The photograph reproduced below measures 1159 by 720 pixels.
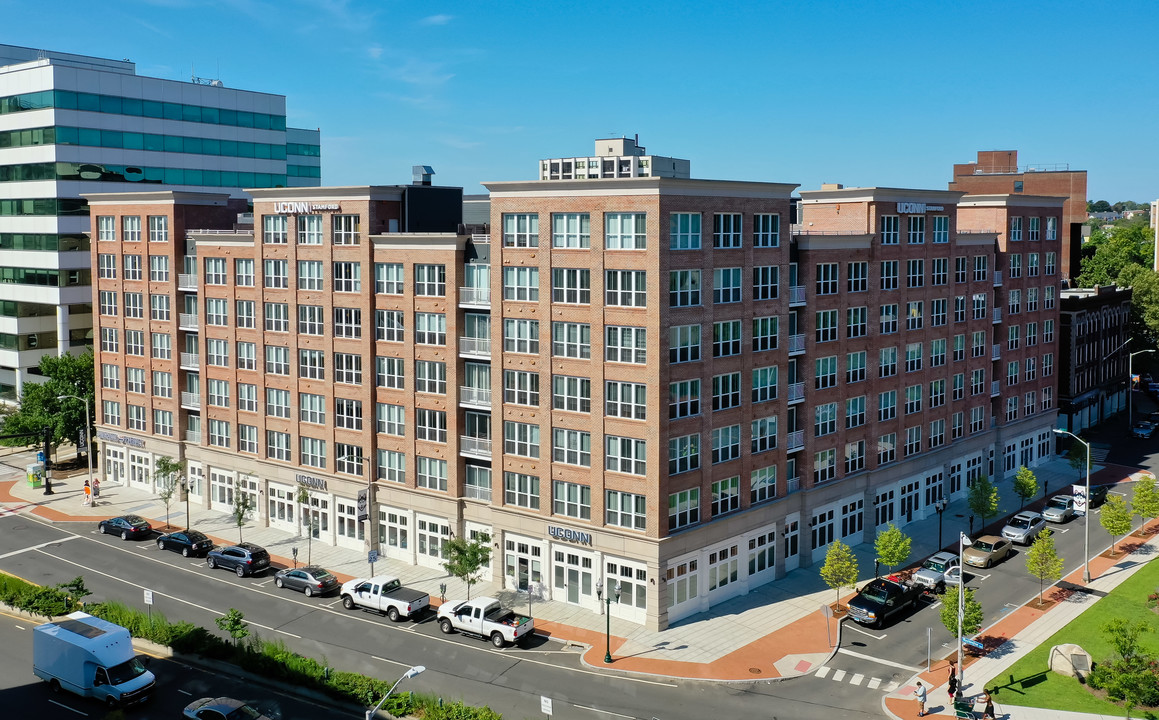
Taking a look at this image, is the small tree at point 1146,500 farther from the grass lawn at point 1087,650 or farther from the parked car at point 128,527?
the parked car at point 128,527

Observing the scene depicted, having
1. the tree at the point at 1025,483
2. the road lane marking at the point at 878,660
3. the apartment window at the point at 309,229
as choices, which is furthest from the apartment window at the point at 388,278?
the tree at the point at 1025,483

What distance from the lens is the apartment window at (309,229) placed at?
61812 mm

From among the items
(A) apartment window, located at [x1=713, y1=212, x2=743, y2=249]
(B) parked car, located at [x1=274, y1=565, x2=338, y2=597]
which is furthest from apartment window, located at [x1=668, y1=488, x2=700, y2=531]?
(B) parked car, located at [x1=274, y1=565, x2=338, y2=597]

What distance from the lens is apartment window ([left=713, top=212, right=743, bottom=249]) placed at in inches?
2007

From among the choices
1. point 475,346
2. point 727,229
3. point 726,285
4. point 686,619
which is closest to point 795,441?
point 726,285

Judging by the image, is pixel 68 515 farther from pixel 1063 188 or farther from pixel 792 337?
pixel 1063 188

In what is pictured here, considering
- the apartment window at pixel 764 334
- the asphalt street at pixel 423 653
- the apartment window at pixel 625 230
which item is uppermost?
Answer: the apartment window at pixel 625 230

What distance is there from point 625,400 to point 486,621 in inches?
519

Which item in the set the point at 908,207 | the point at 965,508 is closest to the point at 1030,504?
the point at 965,508

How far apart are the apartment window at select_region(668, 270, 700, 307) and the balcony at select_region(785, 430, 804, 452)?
39.9 ft

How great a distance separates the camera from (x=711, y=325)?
2005 inches

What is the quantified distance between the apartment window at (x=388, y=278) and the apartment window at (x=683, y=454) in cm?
2001

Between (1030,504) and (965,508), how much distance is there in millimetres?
5839

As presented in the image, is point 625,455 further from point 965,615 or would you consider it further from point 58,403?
point 58,403
